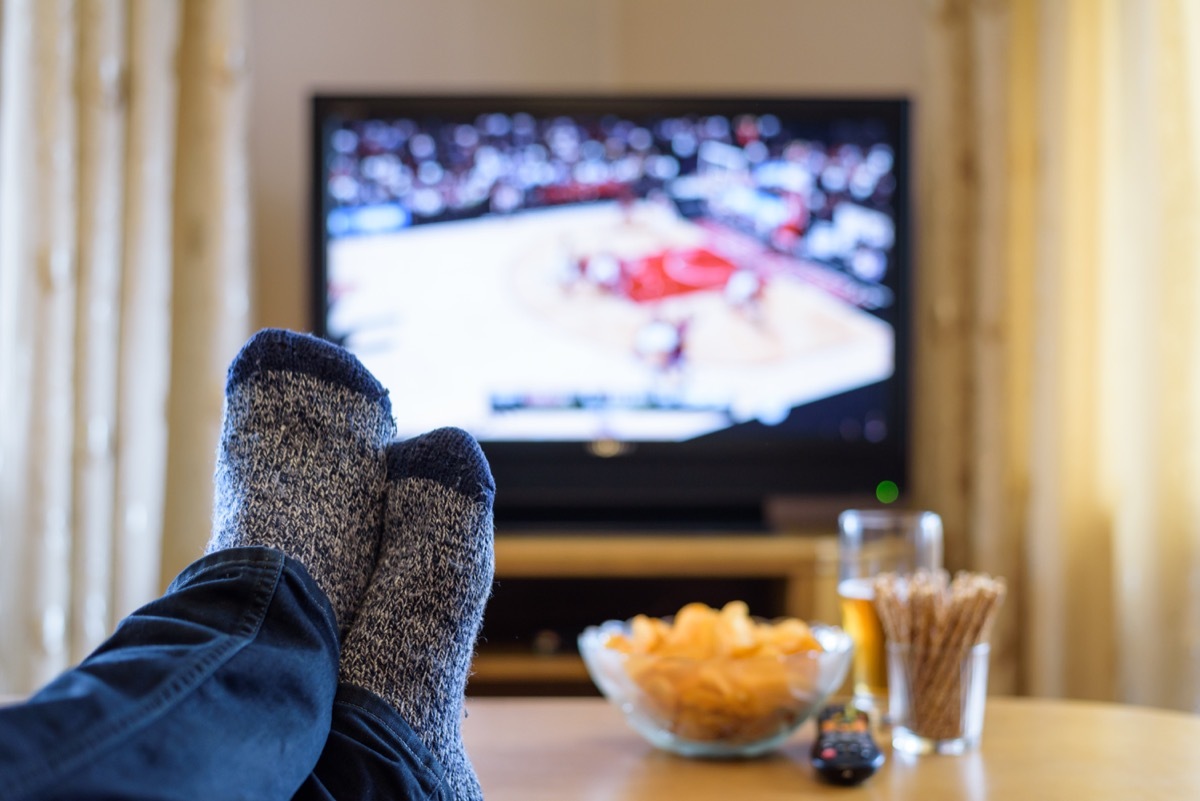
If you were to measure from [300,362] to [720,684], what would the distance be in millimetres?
411

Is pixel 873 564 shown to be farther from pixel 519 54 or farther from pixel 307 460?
pixel 519 54

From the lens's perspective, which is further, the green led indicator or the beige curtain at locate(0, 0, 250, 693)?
the green led indicator

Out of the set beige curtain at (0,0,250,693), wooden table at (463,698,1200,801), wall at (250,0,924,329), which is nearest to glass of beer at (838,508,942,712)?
wooden table at (463,698,1200,801)

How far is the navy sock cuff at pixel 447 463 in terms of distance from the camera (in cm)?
92

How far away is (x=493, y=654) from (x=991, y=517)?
0.86 meters

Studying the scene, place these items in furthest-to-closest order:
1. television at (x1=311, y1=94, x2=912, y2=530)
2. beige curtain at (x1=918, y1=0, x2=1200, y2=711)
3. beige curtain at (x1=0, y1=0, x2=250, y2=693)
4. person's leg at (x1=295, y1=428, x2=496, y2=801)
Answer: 1. television at (x1=311, y1=94, x2=912, y2=530)
2. beige curtain at (x1=0, y1=0, x2=250, y2=693)
3. beige curtain at (x1=918, y1=0, x2=1200, y2=711)
4. person's leg at (x1=295, y1=428, x2=496, y2=801)

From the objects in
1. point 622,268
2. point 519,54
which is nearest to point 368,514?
point 622,268

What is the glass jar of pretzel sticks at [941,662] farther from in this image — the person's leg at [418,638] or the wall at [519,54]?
the wall at [519,54]

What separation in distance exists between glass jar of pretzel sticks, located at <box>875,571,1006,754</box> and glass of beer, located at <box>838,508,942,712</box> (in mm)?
111

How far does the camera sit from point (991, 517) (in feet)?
7.03

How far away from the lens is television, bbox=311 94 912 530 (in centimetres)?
220

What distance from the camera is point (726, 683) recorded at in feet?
2.84

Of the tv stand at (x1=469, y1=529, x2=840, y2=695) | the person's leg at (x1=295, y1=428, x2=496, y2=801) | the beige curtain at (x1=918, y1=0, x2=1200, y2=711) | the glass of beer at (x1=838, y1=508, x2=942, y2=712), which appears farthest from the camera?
the tv stand at (x1=469, y1=529, x2=840, y2=695)

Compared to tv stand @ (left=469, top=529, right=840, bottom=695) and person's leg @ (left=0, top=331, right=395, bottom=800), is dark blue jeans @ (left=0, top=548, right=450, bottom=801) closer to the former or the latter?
person's leg @ (left=0, top=331, right=395, bottom=800)
